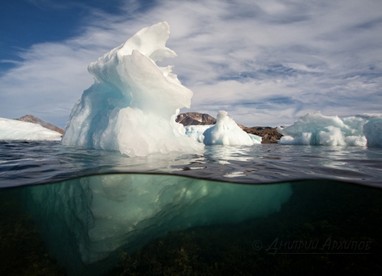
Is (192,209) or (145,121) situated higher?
(145,121)

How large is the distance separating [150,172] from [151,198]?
85cm

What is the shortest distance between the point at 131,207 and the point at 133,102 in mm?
5838

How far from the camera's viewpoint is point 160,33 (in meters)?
12.4

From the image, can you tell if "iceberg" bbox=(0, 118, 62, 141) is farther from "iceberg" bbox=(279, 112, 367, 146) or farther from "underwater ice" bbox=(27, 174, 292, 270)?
"iceberg" bbox=(279, 112, 367, 146)

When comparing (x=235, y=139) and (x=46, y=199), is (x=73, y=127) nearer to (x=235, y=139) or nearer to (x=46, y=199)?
(x=46, y=199)

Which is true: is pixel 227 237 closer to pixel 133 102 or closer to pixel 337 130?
pixel 133 102

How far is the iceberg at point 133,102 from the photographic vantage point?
33.8ft

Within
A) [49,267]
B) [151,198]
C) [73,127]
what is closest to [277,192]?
[151,198]

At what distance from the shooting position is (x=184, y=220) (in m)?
7.59

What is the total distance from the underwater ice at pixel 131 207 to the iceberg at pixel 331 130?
23.3 metres

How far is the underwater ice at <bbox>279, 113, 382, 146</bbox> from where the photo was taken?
26.2m

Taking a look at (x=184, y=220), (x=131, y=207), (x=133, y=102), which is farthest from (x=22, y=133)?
(x=184, y=220)

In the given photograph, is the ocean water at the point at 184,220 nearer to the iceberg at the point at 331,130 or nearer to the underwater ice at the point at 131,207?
the underwater ice at the point at 131,207

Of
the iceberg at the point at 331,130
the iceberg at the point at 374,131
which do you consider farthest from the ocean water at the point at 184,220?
the iceberg at the point at 331,130
